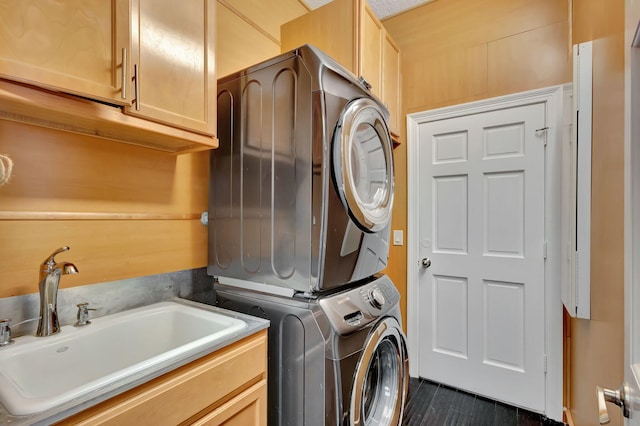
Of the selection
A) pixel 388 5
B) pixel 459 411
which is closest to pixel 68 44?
pixel 388 5

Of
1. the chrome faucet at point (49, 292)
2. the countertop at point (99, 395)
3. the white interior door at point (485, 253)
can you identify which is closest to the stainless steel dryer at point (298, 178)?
the countertop at point (99, 395)

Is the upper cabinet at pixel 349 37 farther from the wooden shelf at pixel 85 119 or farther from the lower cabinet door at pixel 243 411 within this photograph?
the lower cabinet door at pixel 243 411

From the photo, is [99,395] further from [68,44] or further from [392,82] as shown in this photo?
[392,82]

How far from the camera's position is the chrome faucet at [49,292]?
98cm

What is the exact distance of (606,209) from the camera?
1.15 metres

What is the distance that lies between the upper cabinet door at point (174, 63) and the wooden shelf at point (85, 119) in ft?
0.12

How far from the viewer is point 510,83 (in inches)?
86.6

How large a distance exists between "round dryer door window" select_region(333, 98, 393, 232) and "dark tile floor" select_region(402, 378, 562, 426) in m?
1.46

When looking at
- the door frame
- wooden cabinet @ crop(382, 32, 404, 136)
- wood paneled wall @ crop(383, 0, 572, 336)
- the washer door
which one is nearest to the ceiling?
wood paneled wall @ crop(383, 0, 572, 336)

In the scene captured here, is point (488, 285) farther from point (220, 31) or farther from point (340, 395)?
point (220, 31)

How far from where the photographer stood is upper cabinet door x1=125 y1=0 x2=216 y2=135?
987 mm

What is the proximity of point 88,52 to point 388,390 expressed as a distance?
188 centimetres

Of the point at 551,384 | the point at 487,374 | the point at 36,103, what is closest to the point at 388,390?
the point at 487,374

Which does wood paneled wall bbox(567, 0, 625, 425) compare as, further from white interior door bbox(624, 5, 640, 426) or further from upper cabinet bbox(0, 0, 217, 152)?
upper cabinet bbox(0, 0, 217, 152)
